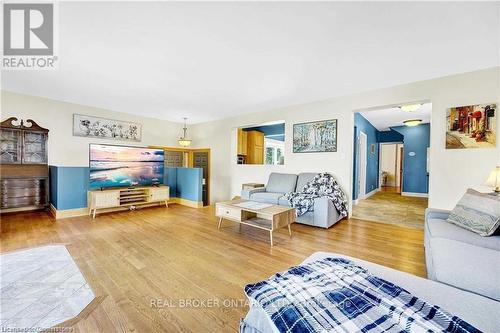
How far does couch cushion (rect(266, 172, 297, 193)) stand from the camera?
452cm

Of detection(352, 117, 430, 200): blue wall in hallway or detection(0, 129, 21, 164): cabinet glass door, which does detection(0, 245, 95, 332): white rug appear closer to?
detection(0, 129, 21, 164): cabinet glass door

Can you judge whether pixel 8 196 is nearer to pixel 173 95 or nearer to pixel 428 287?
pixel 173 95

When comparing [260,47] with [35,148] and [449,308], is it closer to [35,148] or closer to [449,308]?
[449,308]

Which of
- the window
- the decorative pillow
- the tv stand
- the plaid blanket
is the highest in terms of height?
the window

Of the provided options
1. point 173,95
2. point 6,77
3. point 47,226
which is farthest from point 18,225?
point 173,95

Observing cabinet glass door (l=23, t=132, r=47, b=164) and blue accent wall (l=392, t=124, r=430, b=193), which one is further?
blue accent wall (l=392, t=124, r=430, b=193)

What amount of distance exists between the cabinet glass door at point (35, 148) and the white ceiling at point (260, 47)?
933mm

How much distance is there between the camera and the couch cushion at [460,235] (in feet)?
5.34

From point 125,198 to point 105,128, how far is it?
1.94 metres

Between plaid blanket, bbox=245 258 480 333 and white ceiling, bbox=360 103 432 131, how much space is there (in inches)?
214

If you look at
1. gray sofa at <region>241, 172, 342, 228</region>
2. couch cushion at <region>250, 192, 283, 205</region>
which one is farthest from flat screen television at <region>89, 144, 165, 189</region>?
couch cushion at <region>250, 192, 283, 205</region>

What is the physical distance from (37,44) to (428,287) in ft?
13.9

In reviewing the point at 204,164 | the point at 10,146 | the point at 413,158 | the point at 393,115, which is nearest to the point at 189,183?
the point at 204,164

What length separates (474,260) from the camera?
1332 millimetres
